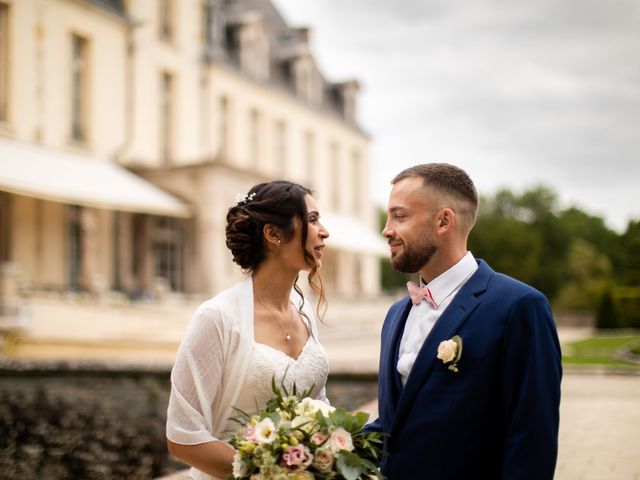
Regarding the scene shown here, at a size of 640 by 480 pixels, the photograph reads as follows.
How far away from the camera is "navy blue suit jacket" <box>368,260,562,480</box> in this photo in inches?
86.7

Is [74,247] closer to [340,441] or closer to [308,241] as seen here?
[308,241]

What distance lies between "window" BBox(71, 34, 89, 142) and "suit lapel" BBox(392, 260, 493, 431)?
70.3ft

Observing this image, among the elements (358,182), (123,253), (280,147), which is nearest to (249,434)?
(123,253)

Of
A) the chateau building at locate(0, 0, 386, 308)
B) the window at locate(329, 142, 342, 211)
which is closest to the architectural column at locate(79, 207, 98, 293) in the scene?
the chateau building at locate(0, 0, 386, 308)

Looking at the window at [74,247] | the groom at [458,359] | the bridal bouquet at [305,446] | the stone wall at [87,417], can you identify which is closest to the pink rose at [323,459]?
the bridal bouquet at [305,446]

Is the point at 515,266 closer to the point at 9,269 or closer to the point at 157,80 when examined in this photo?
the point at 157,80

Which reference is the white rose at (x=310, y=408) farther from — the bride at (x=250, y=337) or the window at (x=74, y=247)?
the window at (x=74, y=247)

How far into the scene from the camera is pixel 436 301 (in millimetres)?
2543

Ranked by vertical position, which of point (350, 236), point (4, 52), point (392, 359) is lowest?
point (392, 359)

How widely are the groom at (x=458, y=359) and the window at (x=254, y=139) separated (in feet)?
95.3

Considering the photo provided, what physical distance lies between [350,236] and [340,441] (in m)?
30.9

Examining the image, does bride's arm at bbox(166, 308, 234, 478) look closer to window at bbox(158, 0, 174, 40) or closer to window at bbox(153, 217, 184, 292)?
window at bbox(153, 217, 184, 292)

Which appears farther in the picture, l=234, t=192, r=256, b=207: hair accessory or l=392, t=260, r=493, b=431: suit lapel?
l=234, t=192, r=256, b=207: hair accessory

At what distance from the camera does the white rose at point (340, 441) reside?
219 cm
